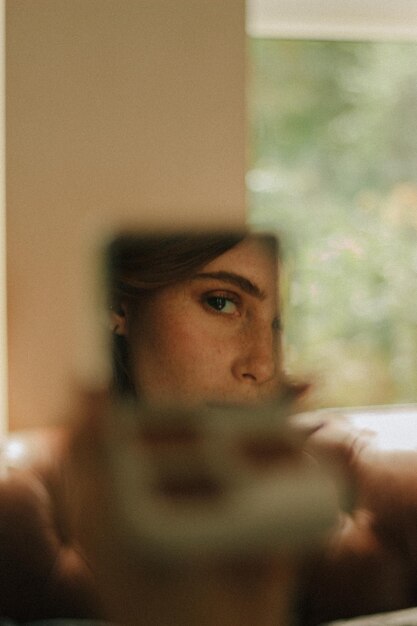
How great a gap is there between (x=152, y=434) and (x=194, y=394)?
7 centimetres

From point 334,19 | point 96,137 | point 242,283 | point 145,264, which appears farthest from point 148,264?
point 334,19

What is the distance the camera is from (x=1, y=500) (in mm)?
990

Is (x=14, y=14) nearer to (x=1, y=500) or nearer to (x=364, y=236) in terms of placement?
(x=364, y=236)

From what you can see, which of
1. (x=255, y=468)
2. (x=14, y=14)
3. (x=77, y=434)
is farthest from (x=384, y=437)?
(x=14, y=14)

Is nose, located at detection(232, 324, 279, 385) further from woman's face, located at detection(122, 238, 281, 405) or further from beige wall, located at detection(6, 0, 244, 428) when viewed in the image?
beige wall, located at detection(6, 0, 244, 428)

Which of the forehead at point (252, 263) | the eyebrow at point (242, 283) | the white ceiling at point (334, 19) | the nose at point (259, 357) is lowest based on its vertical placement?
the nose at point (259, 357)

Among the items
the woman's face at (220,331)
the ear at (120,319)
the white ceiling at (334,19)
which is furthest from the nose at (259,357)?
the white ceiling at (334,19)

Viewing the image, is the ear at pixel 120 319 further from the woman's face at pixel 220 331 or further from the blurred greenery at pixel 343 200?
the blurred greenery at pixel 343 200

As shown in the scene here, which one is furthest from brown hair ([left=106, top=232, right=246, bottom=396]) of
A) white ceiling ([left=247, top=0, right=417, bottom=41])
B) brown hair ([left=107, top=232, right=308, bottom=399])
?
white ceiling ([left=247, top=0, right=417, bottom=41])

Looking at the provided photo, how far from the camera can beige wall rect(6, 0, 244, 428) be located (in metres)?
0.79

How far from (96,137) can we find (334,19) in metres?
0.59

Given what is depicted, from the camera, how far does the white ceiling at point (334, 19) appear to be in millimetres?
1144

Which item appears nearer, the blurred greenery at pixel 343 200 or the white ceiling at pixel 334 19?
the blurred greenery at pixel 343 200

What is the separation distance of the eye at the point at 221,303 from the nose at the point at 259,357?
0.03m
